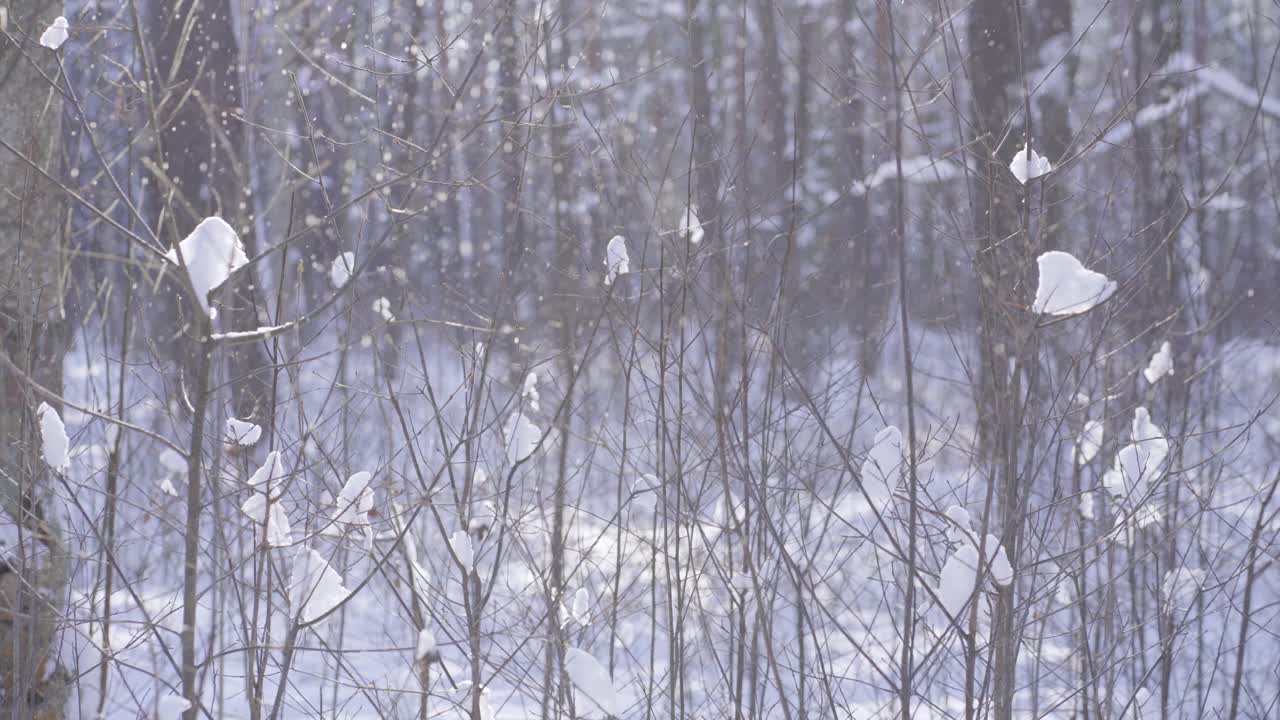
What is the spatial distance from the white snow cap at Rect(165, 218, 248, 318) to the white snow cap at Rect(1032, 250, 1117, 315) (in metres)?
1.45

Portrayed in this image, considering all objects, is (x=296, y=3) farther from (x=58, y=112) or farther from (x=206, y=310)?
(x=206, y=310)

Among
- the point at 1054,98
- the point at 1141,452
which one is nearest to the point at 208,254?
the point at 1141,452

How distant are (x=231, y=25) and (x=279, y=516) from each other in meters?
4.93

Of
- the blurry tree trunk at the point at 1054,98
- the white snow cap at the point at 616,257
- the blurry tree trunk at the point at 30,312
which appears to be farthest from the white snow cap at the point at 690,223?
the blurry tree trunk at the point at 1054,98

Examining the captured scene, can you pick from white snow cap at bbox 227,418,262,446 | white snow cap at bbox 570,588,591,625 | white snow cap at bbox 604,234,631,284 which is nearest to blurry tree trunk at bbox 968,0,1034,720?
white snow cap at bbox 604,234,631,284

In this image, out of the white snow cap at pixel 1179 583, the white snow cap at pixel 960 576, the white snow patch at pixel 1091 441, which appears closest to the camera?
the white snow cap at pixel 960 576

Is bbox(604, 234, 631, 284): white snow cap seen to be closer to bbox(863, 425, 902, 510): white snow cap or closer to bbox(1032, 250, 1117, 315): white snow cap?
bbox(863, 425, 902, 510): white snow cap

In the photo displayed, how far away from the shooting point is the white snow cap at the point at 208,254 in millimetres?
1814

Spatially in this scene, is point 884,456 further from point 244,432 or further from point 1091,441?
point 244,432

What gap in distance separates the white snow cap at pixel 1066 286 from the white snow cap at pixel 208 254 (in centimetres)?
145

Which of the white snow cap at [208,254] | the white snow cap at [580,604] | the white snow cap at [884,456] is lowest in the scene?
the white snow cap at [580,604]

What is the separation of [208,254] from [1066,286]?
1.54 m

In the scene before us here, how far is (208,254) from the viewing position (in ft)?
6.01

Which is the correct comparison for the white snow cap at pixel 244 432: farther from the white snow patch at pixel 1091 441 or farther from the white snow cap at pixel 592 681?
the white snow patch at pixel 1091 441
